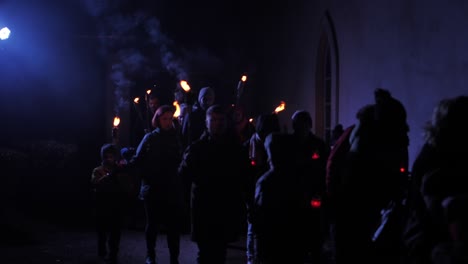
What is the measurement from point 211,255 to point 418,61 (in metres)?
4.45

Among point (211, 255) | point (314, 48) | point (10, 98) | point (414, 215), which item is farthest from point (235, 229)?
point (10, 98)

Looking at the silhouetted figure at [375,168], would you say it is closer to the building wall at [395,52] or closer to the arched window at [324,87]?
the building wall at [395,52]

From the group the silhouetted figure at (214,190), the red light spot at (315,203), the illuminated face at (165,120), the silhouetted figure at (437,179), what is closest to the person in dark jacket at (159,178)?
the illuminated face at (165,120)

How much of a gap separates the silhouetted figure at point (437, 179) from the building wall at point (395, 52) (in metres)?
4.21

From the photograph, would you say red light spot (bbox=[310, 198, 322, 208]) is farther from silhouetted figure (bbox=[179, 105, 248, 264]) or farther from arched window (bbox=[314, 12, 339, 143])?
arched window (bbox=[314, 12, 339, 143])

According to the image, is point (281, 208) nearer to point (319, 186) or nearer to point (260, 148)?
point (319, 186)

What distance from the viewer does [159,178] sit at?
8016mm

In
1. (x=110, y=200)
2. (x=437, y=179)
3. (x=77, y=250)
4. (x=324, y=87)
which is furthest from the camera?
(x=324, y=87)

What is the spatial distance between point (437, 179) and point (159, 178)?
4717mm

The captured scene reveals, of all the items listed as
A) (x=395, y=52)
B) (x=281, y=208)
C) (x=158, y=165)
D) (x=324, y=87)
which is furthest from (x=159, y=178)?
(x=324, y=87)

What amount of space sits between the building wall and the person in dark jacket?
3.35 m

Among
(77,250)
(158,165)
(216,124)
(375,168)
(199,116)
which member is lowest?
(77,250)

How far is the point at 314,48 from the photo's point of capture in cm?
1432

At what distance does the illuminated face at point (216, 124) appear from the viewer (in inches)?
259
